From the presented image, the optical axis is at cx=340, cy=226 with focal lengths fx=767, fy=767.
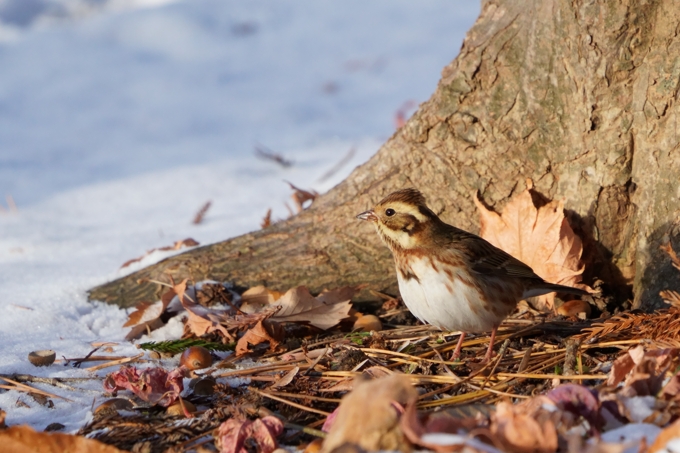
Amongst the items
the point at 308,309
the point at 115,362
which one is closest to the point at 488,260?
the point at 308,309

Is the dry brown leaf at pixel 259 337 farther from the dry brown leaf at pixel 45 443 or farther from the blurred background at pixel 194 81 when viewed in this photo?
the blurred background at pixel 194 81

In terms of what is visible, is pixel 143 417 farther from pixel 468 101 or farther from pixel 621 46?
pixel 621 46

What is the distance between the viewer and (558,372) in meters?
3.58

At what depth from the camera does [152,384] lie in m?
3.61

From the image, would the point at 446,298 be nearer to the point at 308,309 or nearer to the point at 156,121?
the point at 308,309

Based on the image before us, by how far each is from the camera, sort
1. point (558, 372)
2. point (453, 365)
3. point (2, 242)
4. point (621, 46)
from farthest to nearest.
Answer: point (2, 242)
point (621, 46)
point (453, 365)
point (558, 372)

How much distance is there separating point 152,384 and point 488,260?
6.90ft

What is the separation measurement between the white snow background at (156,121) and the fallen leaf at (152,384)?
329mm

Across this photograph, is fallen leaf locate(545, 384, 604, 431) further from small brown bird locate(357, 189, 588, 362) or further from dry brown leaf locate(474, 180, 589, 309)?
dry brown leaf locate(474, 180, 589, 309)

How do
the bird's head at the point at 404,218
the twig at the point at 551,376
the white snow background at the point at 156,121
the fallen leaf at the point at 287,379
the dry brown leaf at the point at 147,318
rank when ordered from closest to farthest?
the twig at the point at 551,376, the fallen leaf at the point at 287,379, the bird's head at the point at 404,218, the dry brown leaf at the point at 147,318, the white snow background at the point at 156,121

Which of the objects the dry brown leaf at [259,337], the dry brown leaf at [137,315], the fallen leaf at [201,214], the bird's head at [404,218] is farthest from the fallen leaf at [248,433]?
the fallen leaf at [201,214]

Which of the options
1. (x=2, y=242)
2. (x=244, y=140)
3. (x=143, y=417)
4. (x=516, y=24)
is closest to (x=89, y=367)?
(x=143, y=417)

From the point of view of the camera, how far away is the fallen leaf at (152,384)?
11.6ft

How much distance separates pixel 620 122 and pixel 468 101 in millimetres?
969
